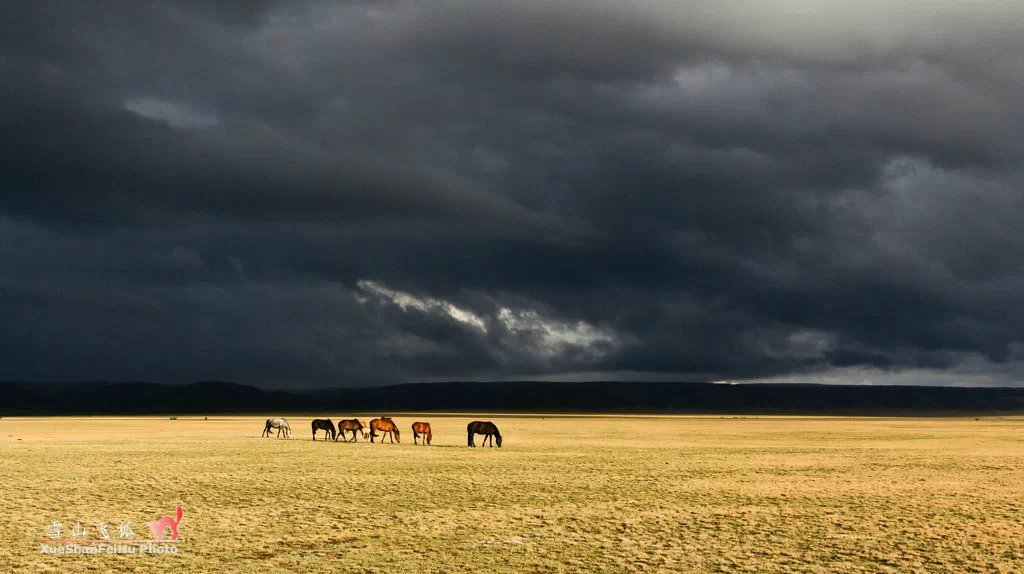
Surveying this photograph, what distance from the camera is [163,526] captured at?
1614cm

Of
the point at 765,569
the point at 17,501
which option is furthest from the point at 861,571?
the point at 17,501

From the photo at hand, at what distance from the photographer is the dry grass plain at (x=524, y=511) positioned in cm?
1355

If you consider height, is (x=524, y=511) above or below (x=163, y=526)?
below

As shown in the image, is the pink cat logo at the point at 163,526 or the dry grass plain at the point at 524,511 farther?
the pink cat logo at the point at 163,526

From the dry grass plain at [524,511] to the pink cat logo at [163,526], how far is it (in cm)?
26

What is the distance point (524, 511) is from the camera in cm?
1870

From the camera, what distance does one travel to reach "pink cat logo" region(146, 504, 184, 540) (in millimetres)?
15281

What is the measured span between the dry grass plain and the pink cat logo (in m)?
0.26

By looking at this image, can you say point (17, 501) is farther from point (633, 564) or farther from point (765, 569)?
point (765, 569)

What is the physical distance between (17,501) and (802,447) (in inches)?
1422

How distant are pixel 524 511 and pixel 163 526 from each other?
7233 mm

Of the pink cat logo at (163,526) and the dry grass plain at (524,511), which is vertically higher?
the pink cat logo at (163,526)

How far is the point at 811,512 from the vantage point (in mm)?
18922

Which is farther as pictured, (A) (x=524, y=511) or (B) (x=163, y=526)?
(A) (x=524, y=511)
